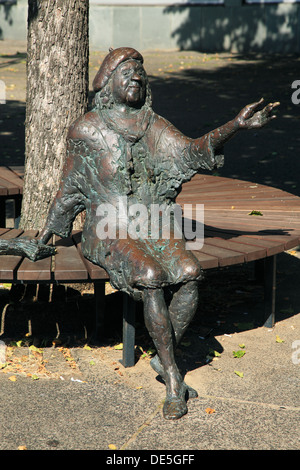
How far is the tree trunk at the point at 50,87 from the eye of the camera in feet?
18.1

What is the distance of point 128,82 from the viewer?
4.41m

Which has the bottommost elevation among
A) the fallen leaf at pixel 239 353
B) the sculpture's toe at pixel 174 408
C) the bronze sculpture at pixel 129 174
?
the fallen leaf at pixel 239 353

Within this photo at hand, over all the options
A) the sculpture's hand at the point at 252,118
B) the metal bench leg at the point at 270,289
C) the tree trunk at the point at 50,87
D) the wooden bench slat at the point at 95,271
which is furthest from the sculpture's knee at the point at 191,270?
the tree trunk at the point at 50,87

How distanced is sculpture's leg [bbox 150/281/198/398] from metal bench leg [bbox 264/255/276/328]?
121 centimetres

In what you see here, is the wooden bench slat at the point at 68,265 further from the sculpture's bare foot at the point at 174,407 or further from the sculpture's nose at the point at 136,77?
the sculpture's nose at the point at 136,77

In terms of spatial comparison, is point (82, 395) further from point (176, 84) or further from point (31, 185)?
point (176, 84)

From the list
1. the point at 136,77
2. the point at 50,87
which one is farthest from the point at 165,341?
the point at 50,87

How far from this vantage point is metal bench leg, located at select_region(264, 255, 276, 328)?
533 cm

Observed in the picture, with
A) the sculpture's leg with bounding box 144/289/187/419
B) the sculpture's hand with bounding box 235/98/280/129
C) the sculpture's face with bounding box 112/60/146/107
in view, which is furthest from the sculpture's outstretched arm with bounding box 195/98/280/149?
the sculpture's leg with bounding box 144/289/187/419

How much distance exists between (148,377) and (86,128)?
1.57m

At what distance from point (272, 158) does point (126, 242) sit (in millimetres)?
5887

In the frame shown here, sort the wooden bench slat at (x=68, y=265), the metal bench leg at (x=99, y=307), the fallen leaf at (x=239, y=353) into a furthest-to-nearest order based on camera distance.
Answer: the metal bench leg at (x=99, y=307) < the fallen leaf at (x=239, y=353) < the wooden bench slat at (x=68, y=265)

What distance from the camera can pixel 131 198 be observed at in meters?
4.53

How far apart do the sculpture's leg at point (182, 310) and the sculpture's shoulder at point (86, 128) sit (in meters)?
1.07
